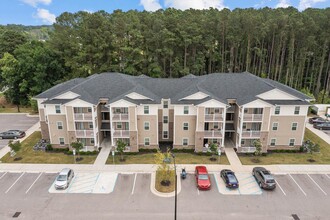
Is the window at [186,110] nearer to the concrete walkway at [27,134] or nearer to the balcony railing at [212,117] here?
the balcony railing at [212,117]

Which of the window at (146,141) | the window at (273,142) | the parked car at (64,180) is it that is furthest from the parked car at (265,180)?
the parked car at (64,180)

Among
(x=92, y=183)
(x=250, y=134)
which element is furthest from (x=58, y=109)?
(x=250, y=134)

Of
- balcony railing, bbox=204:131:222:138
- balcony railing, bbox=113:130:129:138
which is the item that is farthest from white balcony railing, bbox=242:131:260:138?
balcony railing, bbox=113:130:129:138

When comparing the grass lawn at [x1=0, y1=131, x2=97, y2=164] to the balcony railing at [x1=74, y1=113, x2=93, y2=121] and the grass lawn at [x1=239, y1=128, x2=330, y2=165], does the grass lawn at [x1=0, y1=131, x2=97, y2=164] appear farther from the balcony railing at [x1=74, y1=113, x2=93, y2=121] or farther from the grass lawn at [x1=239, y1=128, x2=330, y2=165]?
the grass lawn at [x1=239, y1=128, x2=330, y2=165]

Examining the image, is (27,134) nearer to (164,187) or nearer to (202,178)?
(164,187)

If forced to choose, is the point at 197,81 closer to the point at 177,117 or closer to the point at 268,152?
the point at 177,117

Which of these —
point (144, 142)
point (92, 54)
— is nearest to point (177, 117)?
point (144, 142)

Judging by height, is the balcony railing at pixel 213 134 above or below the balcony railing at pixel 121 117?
below
